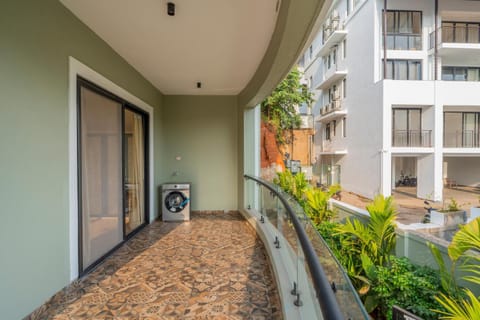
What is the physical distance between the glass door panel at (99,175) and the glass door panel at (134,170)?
334mm

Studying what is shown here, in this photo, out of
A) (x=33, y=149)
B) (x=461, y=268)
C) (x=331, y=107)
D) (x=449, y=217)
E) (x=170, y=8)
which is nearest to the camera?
(x=33, y=149)

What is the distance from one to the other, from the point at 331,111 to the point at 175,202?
395 inches

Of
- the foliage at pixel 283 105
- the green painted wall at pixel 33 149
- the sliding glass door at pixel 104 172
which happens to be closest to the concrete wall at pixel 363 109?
the foliage at pixel 283 105

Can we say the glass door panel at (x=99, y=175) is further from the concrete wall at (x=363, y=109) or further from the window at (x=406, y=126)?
the window at (x=406, y=126)

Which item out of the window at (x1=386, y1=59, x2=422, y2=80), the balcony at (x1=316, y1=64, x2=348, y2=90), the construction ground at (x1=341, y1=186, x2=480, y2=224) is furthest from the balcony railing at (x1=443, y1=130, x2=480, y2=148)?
the balcony at (x1=316, y1=64, x2=348, y2=90)

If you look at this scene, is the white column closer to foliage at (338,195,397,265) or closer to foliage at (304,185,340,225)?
foliage at (304,185,340,225)

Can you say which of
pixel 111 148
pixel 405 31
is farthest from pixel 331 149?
pixel 111 148

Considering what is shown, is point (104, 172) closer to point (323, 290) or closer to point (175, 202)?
point (175, 202)

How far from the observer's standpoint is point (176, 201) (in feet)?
16.0

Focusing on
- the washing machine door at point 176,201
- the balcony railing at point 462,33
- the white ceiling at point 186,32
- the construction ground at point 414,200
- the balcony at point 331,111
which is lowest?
the construction ground at point 414,200

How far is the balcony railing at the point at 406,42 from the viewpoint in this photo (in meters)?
9.56

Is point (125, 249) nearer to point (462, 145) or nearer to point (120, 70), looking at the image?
point (120, 70)

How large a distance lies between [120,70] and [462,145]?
13468mm

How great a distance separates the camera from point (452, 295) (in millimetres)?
1933
